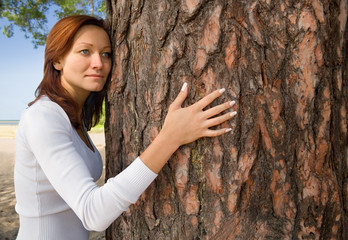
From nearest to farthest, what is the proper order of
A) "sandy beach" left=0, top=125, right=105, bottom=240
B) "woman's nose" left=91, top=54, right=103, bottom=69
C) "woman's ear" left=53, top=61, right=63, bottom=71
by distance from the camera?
"woman's nose" left=91, top=54, right=103, bottom=69
"woman's ear" left=53, top=61, right=63, bottom=71
"sandy beach" left=0, top=125, right=105, bottom=240

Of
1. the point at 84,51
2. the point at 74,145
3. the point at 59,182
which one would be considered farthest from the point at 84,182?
the point at 84,51

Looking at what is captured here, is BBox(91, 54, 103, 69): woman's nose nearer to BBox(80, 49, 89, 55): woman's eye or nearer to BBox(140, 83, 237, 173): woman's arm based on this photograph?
BBox(80, 49, 89, 55): woman's eye

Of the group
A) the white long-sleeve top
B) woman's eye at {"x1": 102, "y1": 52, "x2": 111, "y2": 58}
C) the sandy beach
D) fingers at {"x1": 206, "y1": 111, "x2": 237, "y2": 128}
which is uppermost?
woman's eye at {"x1": 102, "y1": 52, "x2": 111, "y2": 58}

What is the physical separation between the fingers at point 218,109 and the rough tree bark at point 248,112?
0.04 m

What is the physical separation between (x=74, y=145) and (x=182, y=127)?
66 centimetres

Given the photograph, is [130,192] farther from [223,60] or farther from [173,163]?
[223,60]

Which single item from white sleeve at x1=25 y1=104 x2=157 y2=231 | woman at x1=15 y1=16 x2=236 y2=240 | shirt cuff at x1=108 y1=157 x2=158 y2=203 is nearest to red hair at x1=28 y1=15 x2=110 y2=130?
woman at x1=15 y1=16 x2=236 y2=240

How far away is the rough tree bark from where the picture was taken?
5.26 ft

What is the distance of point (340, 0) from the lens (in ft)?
6.15

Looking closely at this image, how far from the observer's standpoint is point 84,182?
161cm

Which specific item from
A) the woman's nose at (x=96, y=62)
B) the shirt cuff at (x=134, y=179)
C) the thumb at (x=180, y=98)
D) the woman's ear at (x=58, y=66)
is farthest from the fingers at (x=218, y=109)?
the woman's ear at (x=58, y=66)

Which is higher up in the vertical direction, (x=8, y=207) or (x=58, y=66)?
(x=58, y=66)

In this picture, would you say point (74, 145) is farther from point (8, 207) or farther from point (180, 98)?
point (8, 207)

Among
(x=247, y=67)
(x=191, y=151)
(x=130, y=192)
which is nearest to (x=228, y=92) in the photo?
(x=247, y=67)
